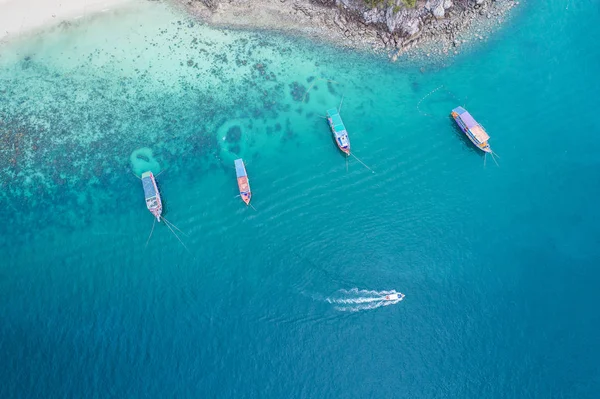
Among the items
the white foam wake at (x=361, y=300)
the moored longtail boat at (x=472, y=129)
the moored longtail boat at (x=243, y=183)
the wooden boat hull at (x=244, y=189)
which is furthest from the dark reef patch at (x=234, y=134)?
the moored longtail boat at (x=472, y=129)

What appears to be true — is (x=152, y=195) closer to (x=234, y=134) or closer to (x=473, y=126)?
(x=234, y=134)

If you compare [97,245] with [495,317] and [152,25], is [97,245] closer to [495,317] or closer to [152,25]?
[152,25]

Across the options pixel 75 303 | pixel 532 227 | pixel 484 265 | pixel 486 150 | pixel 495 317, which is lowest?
pixel 75 303

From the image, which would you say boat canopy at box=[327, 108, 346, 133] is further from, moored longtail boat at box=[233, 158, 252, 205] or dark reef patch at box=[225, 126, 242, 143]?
moored longtail boat at box=[233, 158, 252, 205]

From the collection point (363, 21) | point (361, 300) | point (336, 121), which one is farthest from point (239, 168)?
Result: point (363, 21)

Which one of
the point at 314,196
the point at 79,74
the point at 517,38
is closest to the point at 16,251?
the point at 79,74

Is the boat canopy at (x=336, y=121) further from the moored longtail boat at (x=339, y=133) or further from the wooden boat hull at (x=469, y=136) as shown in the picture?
the wooden boat hull at (x=469, y=136)
